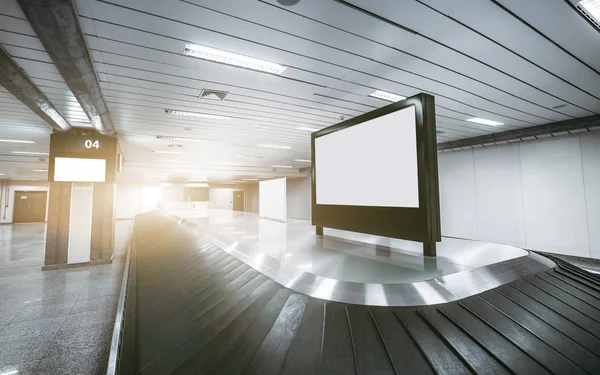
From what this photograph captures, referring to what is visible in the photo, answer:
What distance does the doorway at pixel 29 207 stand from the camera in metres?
20.8

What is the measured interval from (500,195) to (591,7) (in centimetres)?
645

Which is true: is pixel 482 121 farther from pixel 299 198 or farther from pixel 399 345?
pixel 299 198

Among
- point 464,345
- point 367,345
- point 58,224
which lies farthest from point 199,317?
point 58,224

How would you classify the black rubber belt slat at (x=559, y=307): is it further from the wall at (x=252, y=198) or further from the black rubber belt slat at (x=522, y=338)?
the wall at (x=252, y=198)

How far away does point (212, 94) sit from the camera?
13.5ft

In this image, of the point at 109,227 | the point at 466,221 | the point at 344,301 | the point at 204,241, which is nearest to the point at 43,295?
the point at 109,227

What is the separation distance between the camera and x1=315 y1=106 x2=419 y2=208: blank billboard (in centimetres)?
211

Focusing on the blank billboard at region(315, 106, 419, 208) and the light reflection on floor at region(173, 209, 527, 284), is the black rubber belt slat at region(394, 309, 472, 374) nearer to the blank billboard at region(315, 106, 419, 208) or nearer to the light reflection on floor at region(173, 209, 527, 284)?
the light reflection on floor at region(173, 209, 527, 284)

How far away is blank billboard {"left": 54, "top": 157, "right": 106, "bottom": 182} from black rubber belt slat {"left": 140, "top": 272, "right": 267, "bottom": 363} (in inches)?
235

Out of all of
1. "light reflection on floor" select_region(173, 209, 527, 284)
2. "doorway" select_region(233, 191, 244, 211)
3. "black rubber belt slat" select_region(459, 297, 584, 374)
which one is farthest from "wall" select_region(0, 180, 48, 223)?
"black rubber belt slat" select_region(459, 297, 584, 374)

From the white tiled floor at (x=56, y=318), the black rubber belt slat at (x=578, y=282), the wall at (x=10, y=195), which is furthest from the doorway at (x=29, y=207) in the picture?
the black rubber belt slat at (x=578, y=282)

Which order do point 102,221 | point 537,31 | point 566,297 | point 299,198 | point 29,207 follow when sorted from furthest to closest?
point 29,207
point 299,198
point 102,221
point 537,31
point 566,297

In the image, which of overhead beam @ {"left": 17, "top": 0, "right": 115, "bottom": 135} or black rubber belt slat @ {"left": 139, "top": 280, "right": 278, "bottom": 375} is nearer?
black rubber belt slat @ {"left": 139, "top": 280, "right": 278, "bottom": 375}

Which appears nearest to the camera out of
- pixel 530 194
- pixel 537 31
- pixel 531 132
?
pixel 537 31
